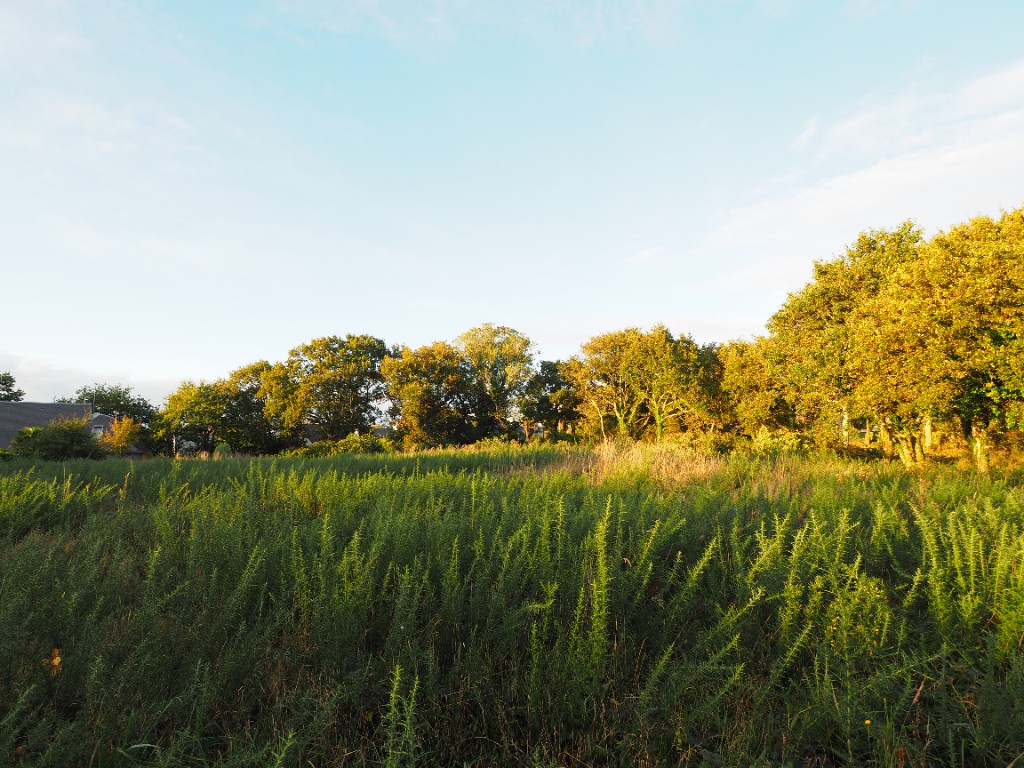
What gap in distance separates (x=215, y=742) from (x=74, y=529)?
527cm

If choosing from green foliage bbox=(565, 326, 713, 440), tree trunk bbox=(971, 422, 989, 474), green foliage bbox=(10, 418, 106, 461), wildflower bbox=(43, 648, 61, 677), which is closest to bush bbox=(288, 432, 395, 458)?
green foliage bbox=(565, 326, 713, 440)

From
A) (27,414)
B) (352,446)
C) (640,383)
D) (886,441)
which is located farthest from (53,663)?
(27,414)

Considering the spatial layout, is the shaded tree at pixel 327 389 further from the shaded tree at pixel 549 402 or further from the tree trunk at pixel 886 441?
the tree trunk at pixel 886 441

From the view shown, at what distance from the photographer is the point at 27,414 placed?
138 feet

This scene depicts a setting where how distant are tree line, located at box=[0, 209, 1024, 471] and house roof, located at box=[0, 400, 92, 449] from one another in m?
7.82

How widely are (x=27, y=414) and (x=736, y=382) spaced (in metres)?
54.3

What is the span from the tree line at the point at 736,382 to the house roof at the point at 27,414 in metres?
7.82

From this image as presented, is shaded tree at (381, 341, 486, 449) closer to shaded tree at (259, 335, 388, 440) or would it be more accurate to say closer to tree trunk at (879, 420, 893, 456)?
shaded tree at (259, 335, 388, 440)

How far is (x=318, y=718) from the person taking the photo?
81.7 inches

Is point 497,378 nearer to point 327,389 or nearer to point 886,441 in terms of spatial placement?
point 327,389

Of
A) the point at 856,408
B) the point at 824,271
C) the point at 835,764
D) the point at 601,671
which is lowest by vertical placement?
the point at 835,764

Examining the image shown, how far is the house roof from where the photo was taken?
3809cm

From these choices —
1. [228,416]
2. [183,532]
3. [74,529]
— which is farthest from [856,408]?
[228,416]

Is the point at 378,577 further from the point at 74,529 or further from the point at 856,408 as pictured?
the point at 856,408
